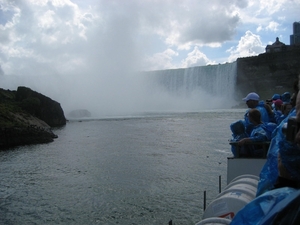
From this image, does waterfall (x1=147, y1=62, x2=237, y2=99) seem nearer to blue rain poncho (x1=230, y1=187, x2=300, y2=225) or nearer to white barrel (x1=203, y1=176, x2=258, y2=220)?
white barrel (x1=203, y1=176, x2=258, y2=220)

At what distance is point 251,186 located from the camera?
4387 millimetres

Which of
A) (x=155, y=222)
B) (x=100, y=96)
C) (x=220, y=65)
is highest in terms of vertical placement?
(x=220, y=65)

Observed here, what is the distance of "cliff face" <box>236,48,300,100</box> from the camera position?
78.3 m

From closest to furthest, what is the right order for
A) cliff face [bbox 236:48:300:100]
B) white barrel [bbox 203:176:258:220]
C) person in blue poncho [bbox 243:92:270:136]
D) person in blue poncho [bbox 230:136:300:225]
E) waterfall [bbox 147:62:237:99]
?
person in blue poncho [bbox 230:136:300:225], white barrel [bbox 203:176:258:220], person in blue poncho [bbox 243:92:270:136], waterfall [bbox 147:62:237:99], cliff face [bbox 236:48:300:100]

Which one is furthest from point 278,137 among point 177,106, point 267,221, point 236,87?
point 236,87

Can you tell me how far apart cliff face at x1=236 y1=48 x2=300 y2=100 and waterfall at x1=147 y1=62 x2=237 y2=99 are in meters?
4.20

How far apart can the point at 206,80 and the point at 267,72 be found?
1865 centimetres

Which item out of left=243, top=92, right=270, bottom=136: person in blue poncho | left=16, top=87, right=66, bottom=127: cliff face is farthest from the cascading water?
left=243, top=92, right=270, bottom=136: person in blue poncho

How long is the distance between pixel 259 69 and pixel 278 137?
85.7 metres

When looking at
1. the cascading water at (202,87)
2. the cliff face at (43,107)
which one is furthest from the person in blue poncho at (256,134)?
the cascading water at (202,87)

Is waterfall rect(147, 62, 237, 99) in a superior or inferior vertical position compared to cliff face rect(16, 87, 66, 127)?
superior

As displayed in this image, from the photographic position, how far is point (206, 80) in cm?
7400

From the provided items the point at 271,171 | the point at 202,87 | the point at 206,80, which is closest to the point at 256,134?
the point at 271,171

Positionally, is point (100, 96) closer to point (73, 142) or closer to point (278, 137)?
point (73, 142)
